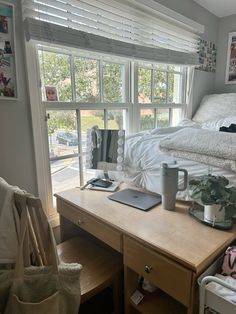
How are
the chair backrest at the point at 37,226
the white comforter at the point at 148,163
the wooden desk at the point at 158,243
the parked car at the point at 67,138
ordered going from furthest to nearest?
the parked car at the point at 67,138
the white comforter at the point at 148,163
the wooden desk at the point at 158,243
the chair backrest at the point at 37,226

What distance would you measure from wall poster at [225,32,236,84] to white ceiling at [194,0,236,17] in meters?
0.23

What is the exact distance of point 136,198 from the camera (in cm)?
129

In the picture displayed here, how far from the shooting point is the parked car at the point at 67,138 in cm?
150

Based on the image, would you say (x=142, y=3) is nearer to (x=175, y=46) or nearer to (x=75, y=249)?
(x=175, y=46)

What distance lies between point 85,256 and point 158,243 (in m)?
0.55

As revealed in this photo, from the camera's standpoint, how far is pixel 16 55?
1.18 m

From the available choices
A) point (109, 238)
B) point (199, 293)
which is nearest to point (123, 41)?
point (109, 238)

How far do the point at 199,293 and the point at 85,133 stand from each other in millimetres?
1163

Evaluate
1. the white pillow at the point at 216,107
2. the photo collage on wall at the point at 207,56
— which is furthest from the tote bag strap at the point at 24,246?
the photo collage on wall at the point at 207,56

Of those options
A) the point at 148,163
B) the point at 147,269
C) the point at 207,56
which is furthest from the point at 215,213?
the point at 207,56

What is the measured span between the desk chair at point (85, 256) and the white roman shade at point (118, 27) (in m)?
0.92

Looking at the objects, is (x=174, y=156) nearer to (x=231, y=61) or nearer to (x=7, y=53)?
(x=7, y=53)

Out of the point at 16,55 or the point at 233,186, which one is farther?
the point at 16,55

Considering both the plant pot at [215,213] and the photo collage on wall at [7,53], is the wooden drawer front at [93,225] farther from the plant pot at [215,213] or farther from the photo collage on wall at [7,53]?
the photo collage on wall at [7,53]
